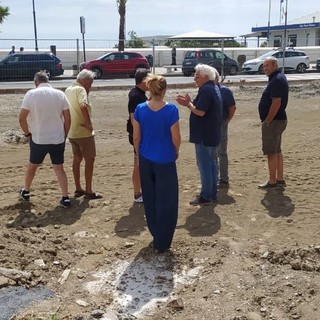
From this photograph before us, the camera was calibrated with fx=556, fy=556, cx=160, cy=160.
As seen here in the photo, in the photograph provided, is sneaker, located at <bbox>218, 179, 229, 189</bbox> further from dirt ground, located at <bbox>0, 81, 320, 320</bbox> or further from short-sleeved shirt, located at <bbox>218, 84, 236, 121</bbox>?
short-sleeved shirt, located at <bbox>218, 84, 236, 121</bbox>

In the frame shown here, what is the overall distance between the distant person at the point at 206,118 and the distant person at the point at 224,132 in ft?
1.14

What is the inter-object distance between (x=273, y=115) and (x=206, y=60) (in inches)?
952

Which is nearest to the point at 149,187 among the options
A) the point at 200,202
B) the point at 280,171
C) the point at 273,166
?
the point at 200,202

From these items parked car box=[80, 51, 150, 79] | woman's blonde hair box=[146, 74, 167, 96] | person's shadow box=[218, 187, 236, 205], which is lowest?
person's shadow box=[218, 187, 236, 205]

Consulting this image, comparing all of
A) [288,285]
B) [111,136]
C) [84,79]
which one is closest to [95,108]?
[111,136]

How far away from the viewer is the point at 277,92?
7043 mm

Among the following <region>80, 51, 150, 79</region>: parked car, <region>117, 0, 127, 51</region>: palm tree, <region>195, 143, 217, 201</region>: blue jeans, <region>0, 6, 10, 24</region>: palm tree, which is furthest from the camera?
<region>117, 0, 127, 51</region>: palm tree

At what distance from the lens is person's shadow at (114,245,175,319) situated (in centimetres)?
454

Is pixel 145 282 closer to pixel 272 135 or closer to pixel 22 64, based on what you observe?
pixel 272 135

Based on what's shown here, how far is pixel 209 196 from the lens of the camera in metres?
6.91

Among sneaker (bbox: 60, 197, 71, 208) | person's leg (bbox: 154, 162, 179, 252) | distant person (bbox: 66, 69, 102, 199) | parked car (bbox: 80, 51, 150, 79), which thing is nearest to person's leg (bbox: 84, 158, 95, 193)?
distant person (bbox: 66, 69, 102, 199)

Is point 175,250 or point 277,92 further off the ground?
point 277,92

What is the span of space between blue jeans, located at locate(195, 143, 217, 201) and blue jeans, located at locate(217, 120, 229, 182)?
762 mm

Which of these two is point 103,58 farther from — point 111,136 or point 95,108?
point 111,136
